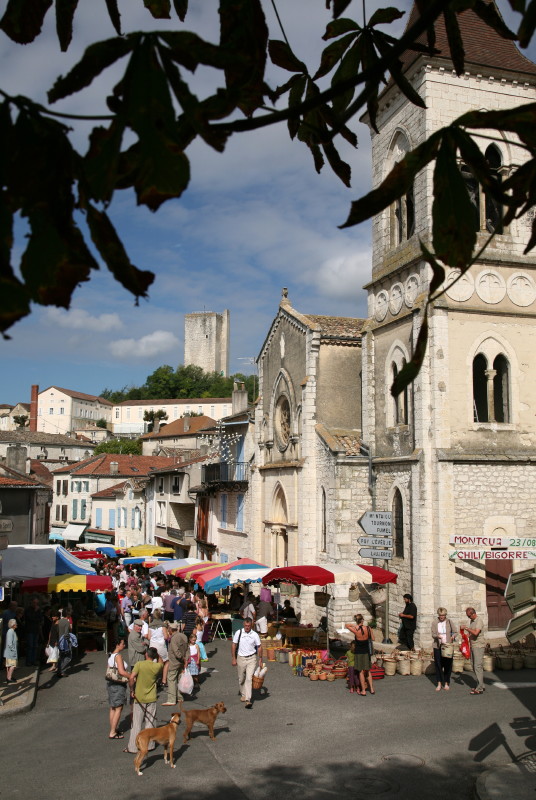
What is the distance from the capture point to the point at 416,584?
61.6 feet

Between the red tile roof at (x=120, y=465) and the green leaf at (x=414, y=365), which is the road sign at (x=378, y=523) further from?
the red tile roof at (x=120, y=465)

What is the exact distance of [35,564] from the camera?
1938 centimetres

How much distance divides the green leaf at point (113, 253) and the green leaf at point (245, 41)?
0.57 meters

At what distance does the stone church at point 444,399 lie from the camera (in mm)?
18828

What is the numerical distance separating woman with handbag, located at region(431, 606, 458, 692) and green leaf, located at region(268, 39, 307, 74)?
1319 cm

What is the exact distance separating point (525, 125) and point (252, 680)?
13.3 metres

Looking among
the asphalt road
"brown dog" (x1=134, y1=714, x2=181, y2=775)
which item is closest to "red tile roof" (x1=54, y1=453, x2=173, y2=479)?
the asphalt road

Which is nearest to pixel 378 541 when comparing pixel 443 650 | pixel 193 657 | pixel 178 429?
pixel 443 650

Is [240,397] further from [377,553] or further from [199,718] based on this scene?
[199,718]

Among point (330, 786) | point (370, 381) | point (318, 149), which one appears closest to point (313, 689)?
point (330, 786)

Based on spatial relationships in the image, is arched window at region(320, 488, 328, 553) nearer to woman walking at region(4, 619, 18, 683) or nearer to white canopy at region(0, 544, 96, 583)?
white canopy at region(0, 544, 96, 583)

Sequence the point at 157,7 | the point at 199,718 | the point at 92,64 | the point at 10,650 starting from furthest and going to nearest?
the point at 10,650
the point at 199,718
the point at 157,7
the point at 92,64

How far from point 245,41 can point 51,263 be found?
3.74 feet

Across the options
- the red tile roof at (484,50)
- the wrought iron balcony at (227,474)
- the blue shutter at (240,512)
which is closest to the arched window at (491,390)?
the red tile roof at (484,50)
